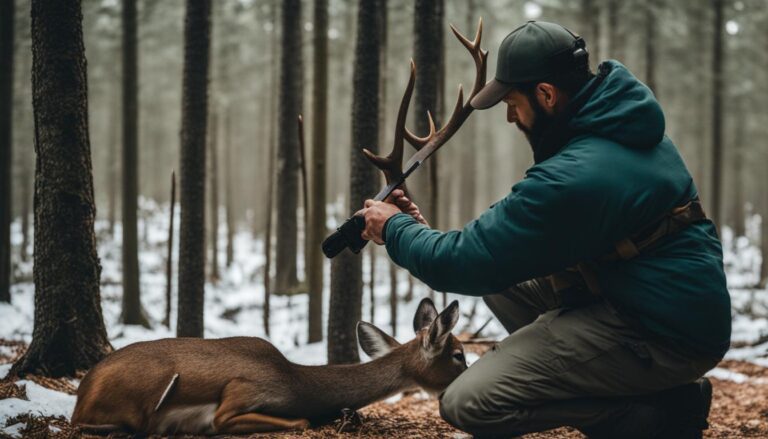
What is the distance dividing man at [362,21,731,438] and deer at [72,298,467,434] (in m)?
0.63

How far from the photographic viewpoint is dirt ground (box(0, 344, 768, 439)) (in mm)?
4406

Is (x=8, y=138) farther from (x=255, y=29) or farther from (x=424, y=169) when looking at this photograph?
(x=255, y=29)

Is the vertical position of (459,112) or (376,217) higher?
(459,112)

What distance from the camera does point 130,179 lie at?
1188 centimetres

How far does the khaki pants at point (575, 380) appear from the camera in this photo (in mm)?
3758

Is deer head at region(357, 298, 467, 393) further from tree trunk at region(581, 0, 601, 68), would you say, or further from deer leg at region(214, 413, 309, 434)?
tree trunk at region(581, 0, 601, 68)

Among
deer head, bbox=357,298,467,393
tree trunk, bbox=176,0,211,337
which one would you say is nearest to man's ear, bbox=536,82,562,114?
deer head, bbox=357,298,467,393

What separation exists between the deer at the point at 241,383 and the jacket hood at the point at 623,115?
1.37 meters

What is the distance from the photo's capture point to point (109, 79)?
2789cm

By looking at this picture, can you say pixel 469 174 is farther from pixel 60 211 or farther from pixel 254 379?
pixel 254 379

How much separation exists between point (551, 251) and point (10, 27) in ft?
38.5

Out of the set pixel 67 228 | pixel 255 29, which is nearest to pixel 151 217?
pixel 255 29

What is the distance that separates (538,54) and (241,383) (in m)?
2.77

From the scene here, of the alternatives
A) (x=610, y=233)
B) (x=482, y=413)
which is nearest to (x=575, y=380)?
(x=482, y=413)
